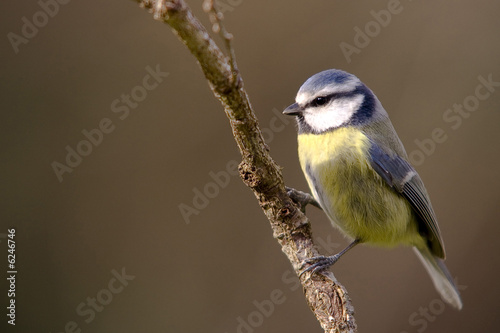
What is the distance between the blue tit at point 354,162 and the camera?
6.51ft

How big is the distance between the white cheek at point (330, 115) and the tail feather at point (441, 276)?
0.94 m

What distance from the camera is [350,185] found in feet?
6.49

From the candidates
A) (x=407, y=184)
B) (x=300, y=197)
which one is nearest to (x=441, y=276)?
(x=407, y=184)

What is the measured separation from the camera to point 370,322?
123 inches

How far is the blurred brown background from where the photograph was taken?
2916 mm

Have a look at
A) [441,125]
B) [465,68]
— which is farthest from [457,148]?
[465,68]

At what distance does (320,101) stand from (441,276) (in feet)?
4.06

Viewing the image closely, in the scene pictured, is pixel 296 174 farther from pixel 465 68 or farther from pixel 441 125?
pixel 465 68

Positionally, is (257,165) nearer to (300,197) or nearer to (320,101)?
(300,197)

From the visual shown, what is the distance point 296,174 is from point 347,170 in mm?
1153

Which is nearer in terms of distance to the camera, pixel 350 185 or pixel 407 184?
pixel 350 185

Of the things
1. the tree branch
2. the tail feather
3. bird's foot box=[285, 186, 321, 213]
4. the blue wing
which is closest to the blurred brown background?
the tail feather

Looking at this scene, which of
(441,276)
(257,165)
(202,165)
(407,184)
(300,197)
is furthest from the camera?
(202,165)

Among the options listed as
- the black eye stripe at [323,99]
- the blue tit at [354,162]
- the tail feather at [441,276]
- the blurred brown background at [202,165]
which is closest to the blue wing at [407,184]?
the blue tit at [354,162]
